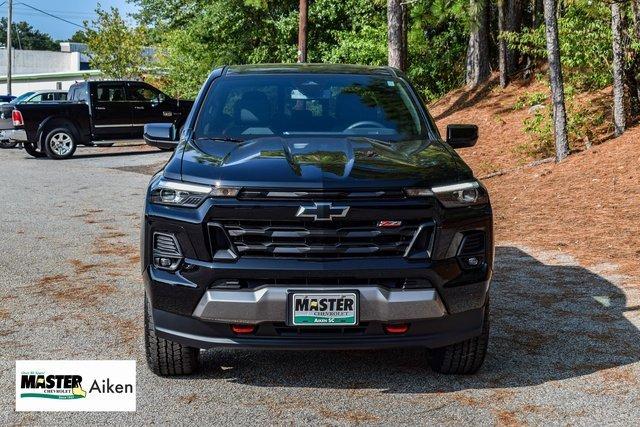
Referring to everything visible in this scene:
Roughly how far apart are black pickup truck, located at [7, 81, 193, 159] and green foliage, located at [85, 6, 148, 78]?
2278 centimetres

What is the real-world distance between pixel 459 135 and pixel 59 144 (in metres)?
19.6

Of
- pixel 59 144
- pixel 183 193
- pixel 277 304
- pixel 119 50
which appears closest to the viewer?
pixel 277 304

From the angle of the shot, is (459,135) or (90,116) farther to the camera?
(90,116)

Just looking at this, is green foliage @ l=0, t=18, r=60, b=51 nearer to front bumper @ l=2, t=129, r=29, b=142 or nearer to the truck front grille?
front bumper @ l=2, t=129, r=29, b=142

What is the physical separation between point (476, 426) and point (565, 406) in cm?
60

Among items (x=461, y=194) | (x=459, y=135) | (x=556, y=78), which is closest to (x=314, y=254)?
(x=461, y=194)

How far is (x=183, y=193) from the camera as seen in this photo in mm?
4977

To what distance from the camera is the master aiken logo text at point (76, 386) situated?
4.92 meters

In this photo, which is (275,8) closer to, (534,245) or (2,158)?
(2,158)

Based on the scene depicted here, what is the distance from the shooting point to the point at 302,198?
4828mm

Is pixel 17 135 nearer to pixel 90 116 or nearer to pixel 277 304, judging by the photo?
pixel 90 116

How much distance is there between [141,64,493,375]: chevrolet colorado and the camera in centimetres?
477

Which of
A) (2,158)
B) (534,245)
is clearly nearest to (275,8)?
(2,158)

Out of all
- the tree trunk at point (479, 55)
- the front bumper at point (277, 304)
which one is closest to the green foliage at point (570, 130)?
the tree trunk at point (479, 55)
